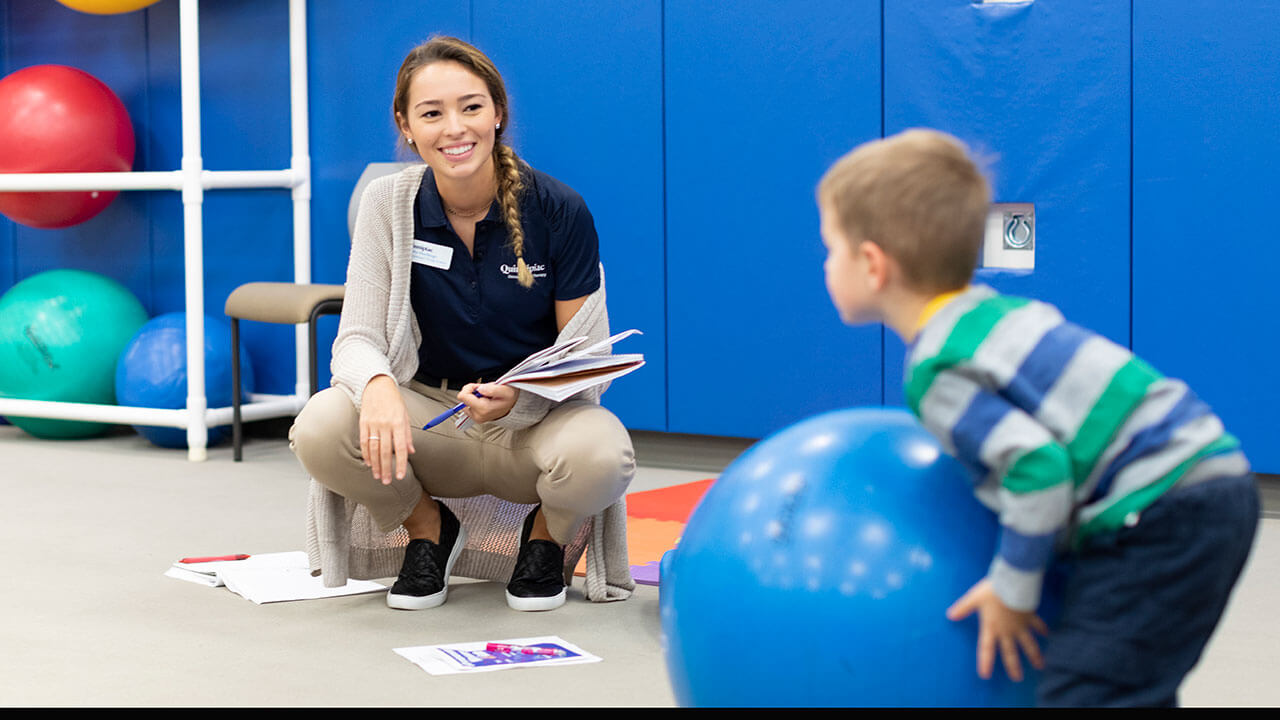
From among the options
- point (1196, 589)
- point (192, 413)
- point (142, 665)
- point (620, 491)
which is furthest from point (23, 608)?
point (1196, 589)

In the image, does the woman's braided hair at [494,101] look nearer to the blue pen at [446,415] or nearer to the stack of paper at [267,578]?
the blue pen at [446,415]

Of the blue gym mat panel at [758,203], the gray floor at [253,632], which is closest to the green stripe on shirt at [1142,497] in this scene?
the gray floor at [253,632]

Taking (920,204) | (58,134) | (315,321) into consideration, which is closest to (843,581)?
(920,204)

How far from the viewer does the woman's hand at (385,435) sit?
236cm

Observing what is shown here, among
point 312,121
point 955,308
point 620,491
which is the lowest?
point 620,491

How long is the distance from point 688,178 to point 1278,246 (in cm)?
163

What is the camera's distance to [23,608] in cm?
265

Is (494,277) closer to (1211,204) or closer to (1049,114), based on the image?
(1049,114)

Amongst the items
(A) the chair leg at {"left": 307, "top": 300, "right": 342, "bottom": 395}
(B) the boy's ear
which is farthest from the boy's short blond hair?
(A) the chair leg at {"left": 307, "top": 300, "right": 342, "bottom": 395}

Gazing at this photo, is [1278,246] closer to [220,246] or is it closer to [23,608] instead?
[23,608]

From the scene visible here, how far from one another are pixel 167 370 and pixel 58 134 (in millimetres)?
853

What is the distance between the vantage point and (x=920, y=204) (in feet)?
4.57

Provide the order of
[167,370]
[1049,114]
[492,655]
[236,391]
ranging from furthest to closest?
1. [167,370]
2. [236,391]
3. [1049,114]
4. [492,655]
